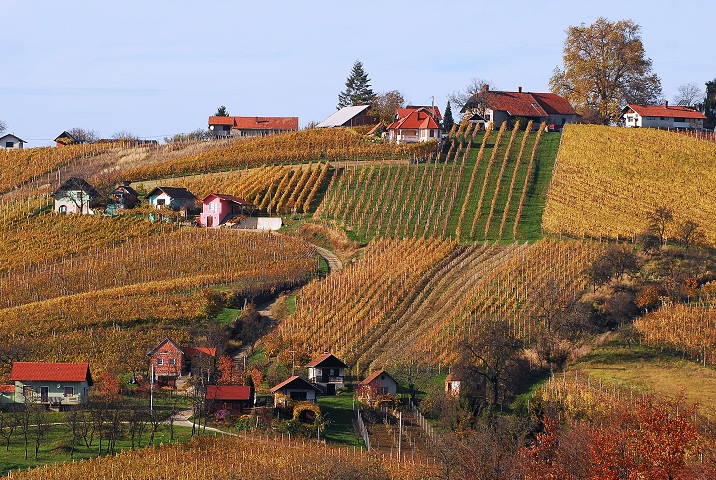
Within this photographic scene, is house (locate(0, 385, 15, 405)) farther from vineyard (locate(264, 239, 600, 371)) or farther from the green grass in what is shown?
the green grass

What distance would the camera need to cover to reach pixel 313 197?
10825 cm

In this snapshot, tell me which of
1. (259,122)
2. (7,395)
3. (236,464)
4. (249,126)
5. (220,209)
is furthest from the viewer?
(259,122)

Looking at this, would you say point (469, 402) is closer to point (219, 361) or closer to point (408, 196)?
Result: point (219, 361)

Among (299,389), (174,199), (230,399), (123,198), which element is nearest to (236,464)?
(230,399)

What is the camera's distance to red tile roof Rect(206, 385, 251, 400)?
67750mm

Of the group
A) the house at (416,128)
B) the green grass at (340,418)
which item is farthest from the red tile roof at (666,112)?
the green grass at (340,418)

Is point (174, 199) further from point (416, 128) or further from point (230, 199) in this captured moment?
point (416, 128)

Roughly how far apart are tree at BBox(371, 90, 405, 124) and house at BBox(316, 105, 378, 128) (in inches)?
35.8

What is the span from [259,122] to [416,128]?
34072mm

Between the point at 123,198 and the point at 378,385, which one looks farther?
the point at 123,198

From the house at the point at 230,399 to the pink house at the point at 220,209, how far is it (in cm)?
3782

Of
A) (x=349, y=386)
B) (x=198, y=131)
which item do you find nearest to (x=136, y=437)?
(x=349, y=386)

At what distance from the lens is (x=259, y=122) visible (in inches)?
5861

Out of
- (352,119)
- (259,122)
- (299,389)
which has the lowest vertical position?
(299,389)
